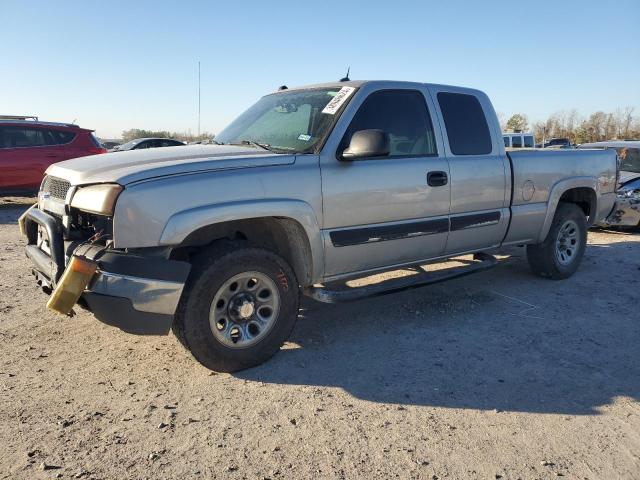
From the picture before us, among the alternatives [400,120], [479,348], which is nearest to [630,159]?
[400,120]

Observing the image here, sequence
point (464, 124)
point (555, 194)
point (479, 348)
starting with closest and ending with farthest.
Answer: point (479, 348), point (464, 124), point (555, 194)

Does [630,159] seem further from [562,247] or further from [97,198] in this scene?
[97,198]

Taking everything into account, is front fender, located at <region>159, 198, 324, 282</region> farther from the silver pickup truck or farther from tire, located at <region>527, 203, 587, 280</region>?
tire, located at <region>527, 203, 587, 280</region>

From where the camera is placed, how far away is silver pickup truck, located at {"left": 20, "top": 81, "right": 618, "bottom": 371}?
Result: 3.09m

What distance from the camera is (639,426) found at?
294cm

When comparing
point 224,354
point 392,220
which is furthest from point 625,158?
point 224,354

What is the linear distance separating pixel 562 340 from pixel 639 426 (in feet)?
4.12

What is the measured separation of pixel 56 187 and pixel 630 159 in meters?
10.3

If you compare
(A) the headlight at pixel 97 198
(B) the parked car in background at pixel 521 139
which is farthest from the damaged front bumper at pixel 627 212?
(B) the parked car in background at pixel 521 139

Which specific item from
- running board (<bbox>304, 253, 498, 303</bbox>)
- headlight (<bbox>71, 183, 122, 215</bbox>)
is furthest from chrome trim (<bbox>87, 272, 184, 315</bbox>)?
running board (<bbox>304, 253, 498, 303</bbox>)

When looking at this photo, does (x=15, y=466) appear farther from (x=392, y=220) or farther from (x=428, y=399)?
(x=392, y=220)

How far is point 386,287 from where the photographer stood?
13.5 feet

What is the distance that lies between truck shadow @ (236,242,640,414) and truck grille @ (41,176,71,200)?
1721 millimetres

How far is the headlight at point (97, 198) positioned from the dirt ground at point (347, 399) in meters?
1.14
